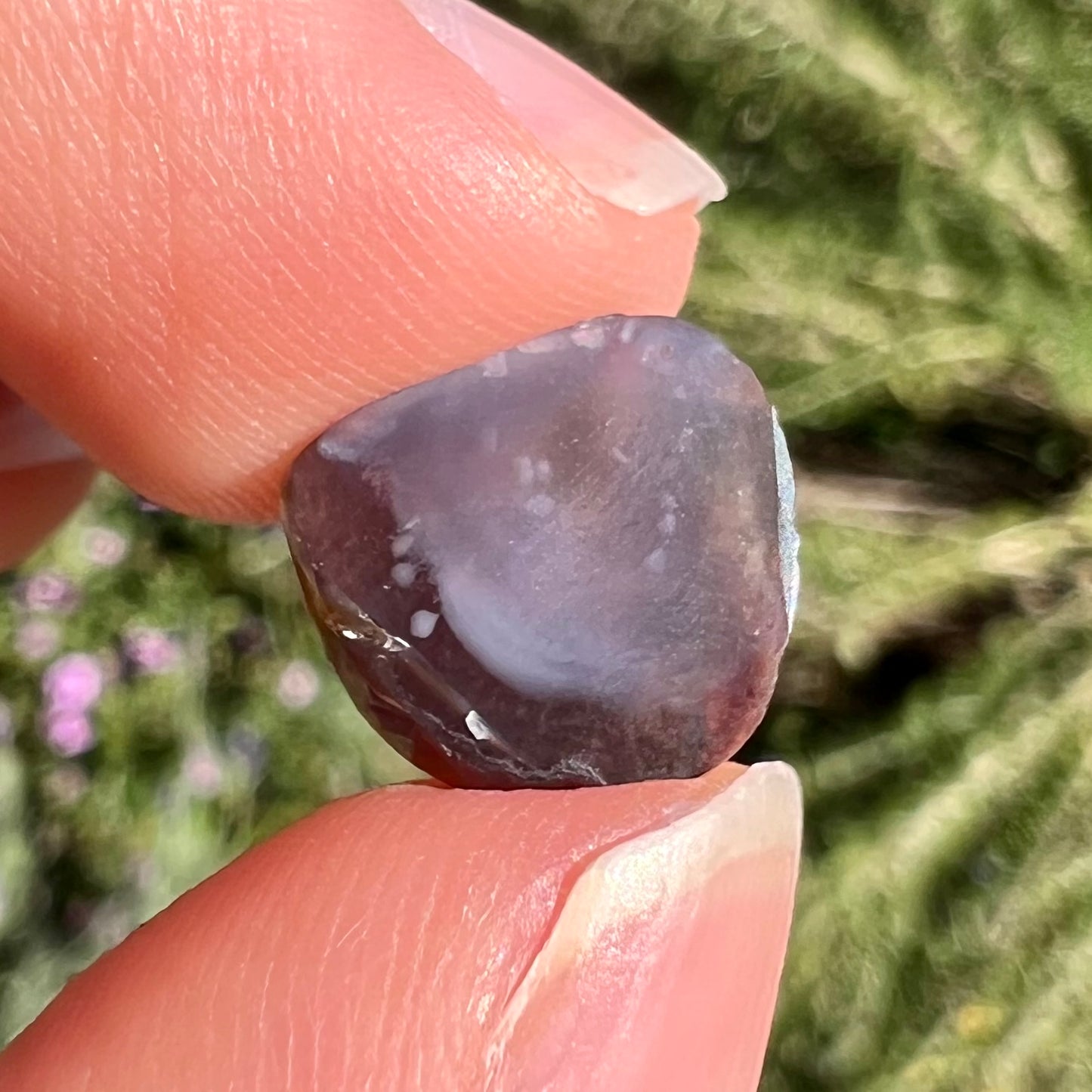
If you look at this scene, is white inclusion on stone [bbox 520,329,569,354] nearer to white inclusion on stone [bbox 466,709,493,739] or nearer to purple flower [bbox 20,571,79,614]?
white inclusion on stone [bbox 466,709,493,739]

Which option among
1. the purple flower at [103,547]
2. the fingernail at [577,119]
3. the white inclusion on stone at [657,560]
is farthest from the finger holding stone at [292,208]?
the purple flower at [103,547]

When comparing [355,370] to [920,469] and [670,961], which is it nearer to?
[670,961]

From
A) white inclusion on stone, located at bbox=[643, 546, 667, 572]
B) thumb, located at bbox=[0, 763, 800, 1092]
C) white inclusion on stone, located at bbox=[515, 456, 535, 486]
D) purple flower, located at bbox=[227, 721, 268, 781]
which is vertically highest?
white inclusion on stone, located at bbox=[515, 456, 535, 486]

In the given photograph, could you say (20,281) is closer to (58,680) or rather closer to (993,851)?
(58,680)

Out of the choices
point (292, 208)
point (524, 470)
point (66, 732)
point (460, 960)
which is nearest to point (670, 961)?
point (460, 960)

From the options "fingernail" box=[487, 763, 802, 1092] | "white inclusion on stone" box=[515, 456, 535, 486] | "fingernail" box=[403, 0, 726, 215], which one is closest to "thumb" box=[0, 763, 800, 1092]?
"fingernail" box=[487, 763, 802, 1092]

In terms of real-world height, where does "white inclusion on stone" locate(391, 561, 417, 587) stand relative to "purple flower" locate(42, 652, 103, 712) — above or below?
above

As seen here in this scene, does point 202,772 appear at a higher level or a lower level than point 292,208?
lower
